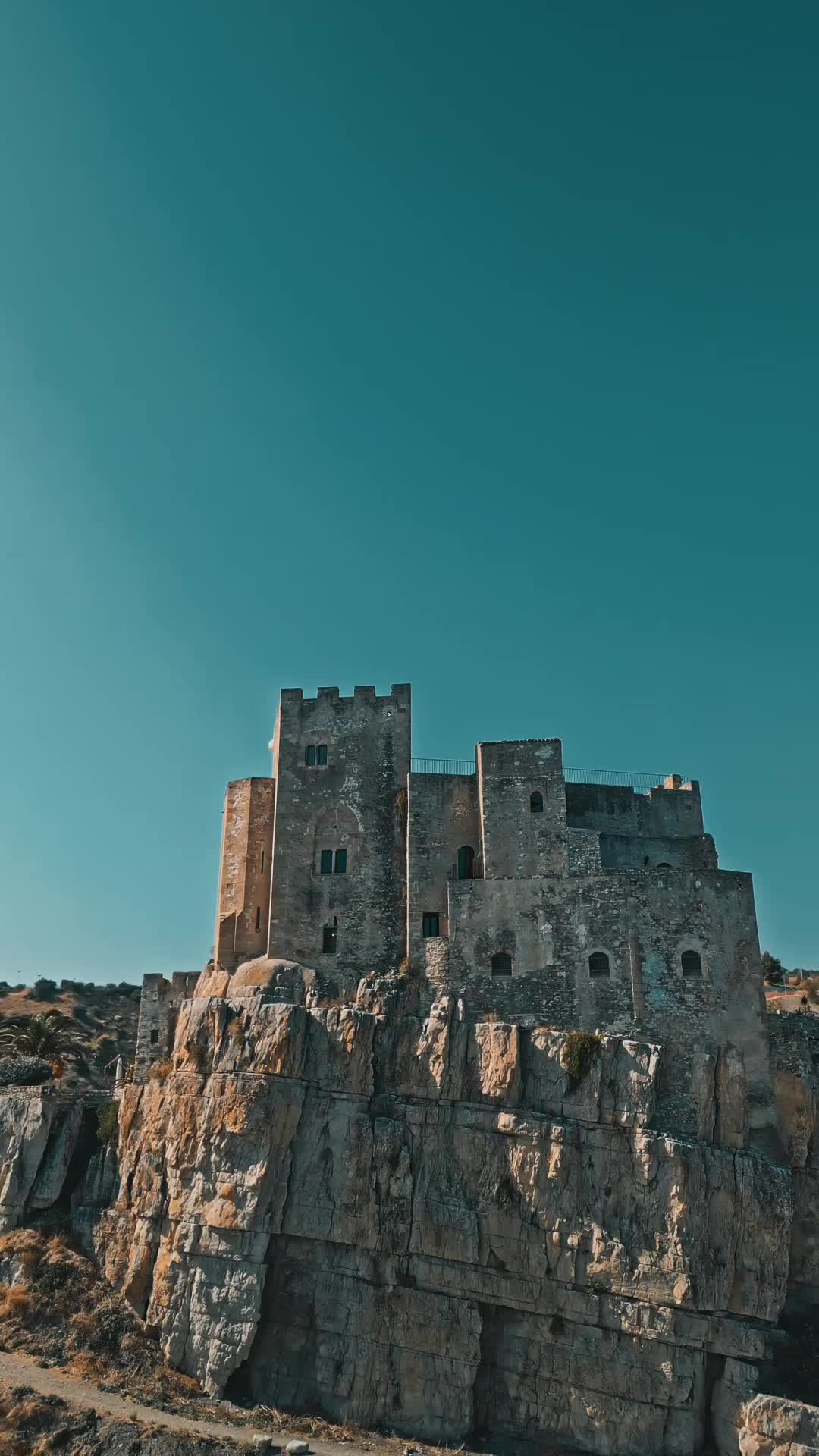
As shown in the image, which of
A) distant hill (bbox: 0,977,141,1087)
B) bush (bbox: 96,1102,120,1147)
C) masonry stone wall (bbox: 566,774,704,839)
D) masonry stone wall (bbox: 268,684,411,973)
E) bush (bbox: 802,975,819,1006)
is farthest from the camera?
distant hill (bbox: 0,977,141,1087)

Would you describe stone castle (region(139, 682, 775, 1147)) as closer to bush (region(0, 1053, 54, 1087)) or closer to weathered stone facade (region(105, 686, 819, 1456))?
weathered stone facade (region(105, 686, 819, 1456))

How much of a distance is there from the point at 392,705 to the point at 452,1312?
21998mm

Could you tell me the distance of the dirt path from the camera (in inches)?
1256

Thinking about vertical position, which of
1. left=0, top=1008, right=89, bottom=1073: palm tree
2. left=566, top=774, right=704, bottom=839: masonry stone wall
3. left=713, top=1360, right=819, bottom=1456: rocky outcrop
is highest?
left=566, top=774, right=704, bottom=839: masonry stone wall

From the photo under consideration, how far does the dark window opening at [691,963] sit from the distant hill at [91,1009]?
105 ft

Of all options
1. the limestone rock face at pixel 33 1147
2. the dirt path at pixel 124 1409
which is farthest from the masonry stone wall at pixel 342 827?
the dirt path at pixel 124 1409

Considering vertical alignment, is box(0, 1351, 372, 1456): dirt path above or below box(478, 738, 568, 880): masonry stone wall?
below

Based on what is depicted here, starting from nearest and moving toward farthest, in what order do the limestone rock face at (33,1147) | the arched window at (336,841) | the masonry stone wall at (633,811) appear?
the limestone rock face at (33,1147) < the arched window at (336,841) < the masonry stone wall at (633,811)

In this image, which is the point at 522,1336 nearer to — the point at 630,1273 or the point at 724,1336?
the point at 630,1273

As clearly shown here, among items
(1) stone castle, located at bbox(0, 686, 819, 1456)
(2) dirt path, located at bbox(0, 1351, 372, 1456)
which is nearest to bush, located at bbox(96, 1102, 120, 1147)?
(1) stone castle, located at bbox(0, 686, 819, 1456)

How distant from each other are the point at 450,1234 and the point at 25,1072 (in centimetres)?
1976

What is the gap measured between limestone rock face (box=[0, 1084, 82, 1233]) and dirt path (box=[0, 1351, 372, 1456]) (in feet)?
21.7

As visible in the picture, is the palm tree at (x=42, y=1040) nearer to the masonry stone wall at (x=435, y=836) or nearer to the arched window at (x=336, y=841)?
the arched window at (x=336, y=841)

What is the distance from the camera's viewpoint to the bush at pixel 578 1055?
122 feet
